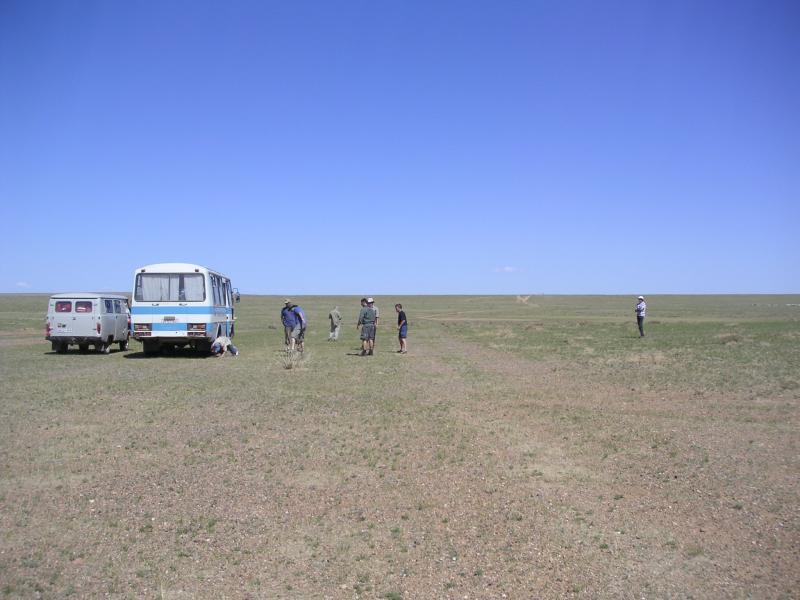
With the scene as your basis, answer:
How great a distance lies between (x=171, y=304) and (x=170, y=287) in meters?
0.54

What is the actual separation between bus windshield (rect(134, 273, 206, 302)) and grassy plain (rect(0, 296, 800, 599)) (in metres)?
6.09

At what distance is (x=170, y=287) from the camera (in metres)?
21.1

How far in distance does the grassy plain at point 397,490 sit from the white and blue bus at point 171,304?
19.3 feet

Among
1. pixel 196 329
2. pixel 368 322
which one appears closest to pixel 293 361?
pixel 368 322

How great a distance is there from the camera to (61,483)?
7.46 metres

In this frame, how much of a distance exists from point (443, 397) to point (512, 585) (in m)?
8.52

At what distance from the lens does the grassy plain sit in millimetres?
5258

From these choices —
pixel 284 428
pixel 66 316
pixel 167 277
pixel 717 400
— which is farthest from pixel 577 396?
pixel 66 316

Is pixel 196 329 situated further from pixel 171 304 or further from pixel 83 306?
pixel 83 306

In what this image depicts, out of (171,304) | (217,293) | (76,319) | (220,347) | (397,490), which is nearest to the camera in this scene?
(397,490)

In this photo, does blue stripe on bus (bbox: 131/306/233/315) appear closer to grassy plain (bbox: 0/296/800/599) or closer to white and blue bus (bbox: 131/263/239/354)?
white and blue bus (bbox: 131/263/239/354)

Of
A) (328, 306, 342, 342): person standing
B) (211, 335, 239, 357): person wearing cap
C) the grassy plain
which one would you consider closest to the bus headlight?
(211, 335, 239, 357): person wearing cap

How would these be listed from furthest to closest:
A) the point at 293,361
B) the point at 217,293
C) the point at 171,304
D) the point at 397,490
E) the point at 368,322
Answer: the point at 217,293 → the point at 368,322 → the point at 171,304 → the point at 293,361 → the point at 397,490

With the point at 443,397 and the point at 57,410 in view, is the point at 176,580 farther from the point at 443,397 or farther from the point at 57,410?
the point at 443,397
